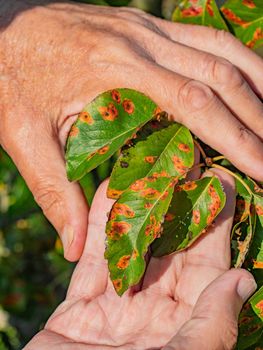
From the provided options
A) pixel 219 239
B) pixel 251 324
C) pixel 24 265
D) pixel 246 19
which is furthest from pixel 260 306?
pixel 24 265

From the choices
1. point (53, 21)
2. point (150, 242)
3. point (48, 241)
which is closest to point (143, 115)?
point (150, 242)

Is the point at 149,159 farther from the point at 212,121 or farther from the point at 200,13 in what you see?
the point at 200,13

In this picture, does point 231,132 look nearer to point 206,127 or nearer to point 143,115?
point 206,127

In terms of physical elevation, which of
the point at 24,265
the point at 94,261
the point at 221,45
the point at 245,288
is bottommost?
the point at 24,265

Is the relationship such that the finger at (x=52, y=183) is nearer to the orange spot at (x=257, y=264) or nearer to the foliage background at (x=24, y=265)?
the orange spot at (x=257, y=264)

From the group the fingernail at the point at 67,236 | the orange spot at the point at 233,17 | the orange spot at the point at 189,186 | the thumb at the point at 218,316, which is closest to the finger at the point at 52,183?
the fingernail at the point at 67,236

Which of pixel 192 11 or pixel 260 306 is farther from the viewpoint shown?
pixel 192 11
